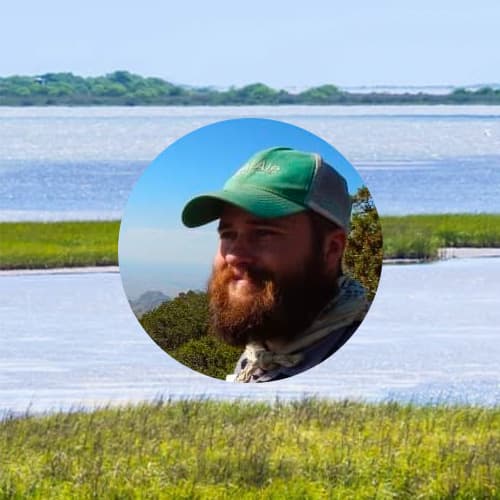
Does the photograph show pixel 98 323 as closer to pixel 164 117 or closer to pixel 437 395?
pixel 437 395

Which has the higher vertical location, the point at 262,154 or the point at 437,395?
the point at 262,154

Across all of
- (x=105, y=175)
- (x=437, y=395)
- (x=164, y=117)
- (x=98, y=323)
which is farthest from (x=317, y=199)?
(x=164, y=117)

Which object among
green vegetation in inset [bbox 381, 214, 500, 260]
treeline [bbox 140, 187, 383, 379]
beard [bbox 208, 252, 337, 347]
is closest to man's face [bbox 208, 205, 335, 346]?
beard [bbox 208, 252, 337, 347]

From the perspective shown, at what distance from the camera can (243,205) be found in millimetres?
6773

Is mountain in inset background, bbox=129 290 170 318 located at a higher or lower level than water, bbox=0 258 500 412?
higher

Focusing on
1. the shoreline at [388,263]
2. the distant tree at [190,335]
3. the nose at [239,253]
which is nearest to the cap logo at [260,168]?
the nose at [239,253]

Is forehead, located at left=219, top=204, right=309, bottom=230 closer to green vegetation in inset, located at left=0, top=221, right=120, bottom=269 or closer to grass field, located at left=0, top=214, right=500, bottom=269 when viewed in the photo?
grass field, located at left=0, top=214, right=500, bottom=269

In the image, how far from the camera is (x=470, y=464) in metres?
10.3

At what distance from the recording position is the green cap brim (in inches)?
267

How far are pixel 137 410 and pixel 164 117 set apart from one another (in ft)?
247

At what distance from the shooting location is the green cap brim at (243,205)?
679cm

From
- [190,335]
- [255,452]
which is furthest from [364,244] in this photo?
[255,452]

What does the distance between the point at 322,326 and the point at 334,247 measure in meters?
0.31

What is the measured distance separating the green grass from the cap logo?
3.09 m
